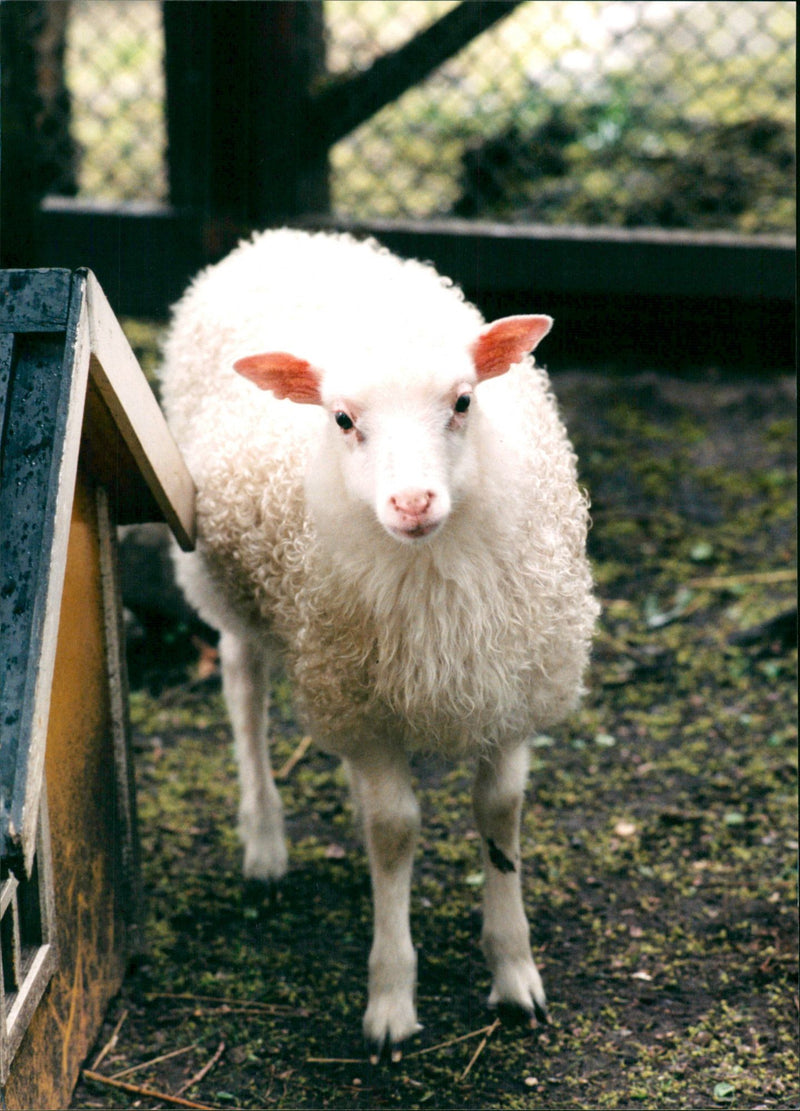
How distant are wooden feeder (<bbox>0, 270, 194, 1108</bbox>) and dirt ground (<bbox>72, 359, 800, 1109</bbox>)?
30 cm

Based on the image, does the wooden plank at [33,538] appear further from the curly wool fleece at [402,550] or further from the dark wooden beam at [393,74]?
the dark wooden beam at [393,74]

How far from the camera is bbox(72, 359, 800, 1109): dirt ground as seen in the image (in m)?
2.96

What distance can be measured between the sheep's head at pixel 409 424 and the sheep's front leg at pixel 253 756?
4.10 ft

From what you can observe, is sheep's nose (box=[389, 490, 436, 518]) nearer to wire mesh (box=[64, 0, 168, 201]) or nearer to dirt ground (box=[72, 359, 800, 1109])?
dirt ground (box=[72, 359, 800, 1109])

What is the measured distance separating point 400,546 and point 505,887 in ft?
3.30

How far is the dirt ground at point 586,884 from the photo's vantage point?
296cm

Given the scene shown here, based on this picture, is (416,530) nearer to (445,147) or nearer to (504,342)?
(504,342)

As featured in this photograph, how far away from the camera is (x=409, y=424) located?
8.29ft

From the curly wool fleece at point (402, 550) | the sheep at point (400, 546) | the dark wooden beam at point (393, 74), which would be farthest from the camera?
the dark wooden beam at point (393, 74)

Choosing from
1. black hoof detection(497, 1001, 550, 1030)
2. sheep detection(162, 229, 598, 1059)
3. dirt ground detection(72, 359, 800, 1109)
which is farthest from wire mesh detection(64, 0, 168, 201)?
black hoof detection(497, 1001, 550, 1030)

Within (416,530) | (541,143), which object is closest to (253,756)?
(416,530)

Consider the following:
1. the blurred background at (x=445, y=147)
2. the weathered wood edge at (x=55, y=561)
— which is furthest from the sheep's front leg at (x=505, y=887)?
the blurred background at (x=445, y=147)

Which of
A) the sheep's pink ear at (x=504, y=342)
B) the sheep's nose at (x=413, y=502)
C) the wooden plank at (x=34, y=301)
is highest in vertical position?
the wooden plank at (x=34, y=301)

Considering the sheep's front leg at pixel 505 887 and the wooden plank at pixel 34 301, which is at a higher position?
the wooden plank at pixel 34 301
